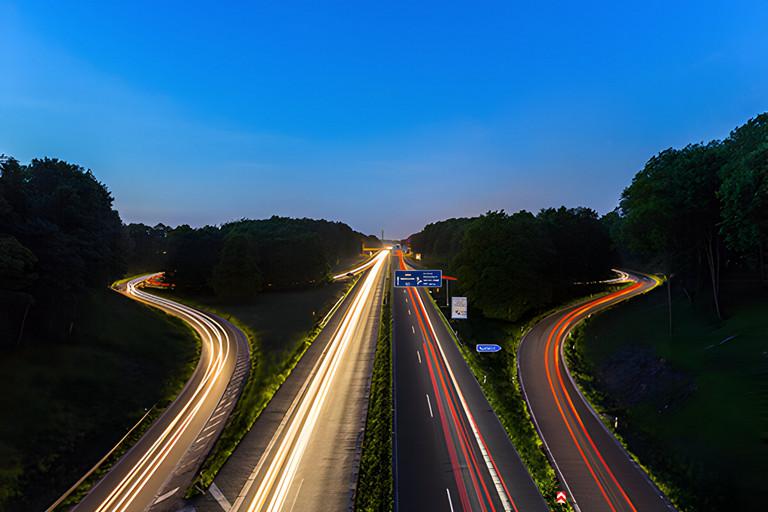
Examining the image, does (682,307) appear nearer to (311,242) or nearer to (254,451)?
(254,451)

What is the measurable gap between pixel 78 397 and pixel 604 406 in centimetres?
4681

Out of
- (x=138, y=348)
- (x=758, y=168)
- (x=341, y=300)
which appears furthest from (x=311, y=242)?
(x=758, y=168)

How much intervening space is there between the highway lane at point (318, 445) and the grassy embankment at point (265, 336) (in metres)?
2.59

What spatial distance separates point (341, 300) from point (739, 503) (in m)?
63.1

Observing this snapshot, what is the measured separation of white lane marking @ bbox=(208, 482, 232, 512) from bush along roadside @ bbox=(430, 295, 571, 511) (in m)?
17.4

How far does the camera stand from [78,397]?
32.6 metres

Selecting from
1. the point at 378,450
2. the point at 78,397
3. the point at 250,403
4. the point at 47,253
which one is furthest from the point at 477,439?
the point at 47,253

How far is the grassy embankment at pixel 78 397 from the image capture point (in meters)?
24.3

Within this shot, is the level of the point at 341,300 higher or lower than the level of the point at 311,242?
lower

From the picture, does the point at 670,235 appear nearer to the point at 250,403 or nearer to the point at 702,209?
the point at 702,209

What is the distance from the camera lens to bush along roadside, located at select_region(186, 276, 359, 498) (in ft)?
74.5

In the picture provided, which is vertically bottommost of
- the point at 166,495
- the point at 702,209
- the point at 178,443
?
the point at 178,443

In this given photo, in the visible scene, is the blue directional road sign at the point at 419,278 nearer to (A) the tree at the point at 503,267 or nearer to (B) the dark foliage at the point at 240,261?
(A) the tree at the point at 503,267

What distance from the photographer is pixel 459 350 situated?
45.1 metres
